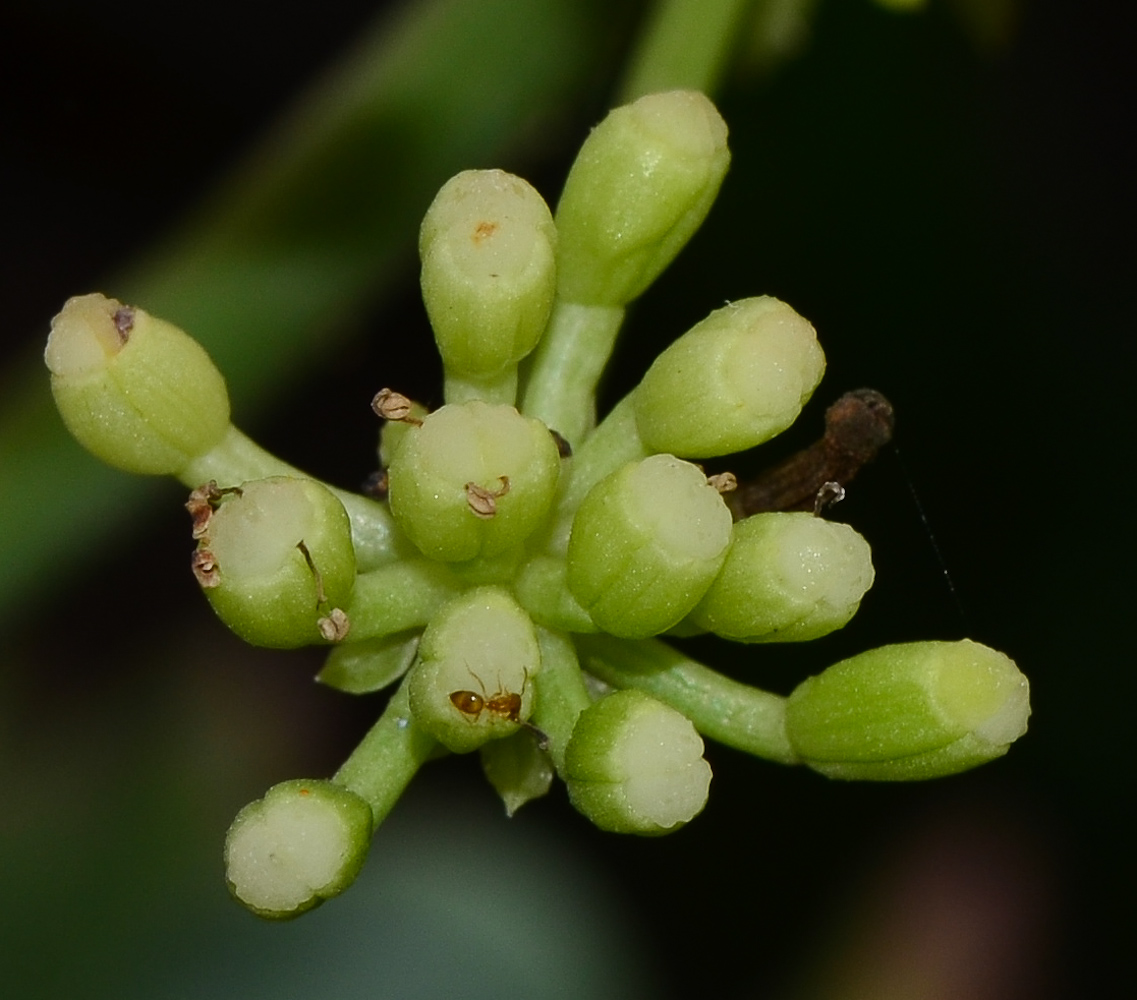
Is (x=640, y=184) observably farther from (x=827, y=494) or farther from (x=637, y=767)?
(x=637, y=767)

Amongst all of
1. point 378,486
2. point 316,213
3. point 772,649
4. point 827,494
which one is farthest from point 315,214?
point 772,649

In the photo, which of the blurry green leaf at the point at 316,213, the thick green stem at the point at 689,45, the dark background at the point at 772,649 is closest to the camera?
the thick green stem at the point at 689,45

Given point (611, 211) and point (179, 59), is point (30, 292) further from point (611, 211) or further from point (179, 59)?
point (611, 211)

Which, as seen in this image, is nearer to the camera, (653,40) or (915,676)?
(915,676)

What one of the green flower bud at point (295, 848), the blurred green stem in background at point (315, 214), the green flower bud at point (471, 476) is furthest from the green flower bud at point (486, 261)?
the blurred green stem in background at point (315, 214)

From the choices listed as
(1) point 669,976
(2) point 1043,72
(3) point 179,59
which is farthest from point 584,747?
(3) point 179,59

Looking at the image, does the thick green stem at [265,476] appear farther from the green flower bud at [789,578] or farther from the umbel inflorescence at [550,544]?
the green flower bud at [789,578]
